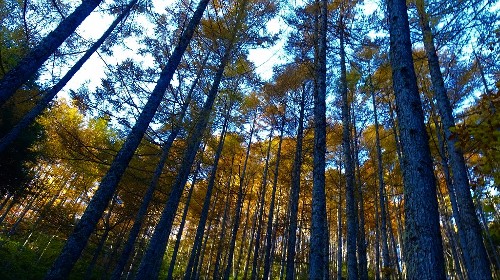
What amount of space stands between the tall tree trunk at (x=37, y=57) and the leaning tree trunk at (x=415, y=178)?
17.2 ft

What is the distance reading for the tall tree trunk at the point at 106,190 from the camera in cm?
382

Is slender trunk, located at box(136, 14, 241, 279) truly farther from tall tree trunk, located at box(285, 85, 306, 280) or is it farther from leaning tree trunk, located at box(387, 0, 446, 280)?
leaning tree trunk, located at box(387, 0, 446, 280)

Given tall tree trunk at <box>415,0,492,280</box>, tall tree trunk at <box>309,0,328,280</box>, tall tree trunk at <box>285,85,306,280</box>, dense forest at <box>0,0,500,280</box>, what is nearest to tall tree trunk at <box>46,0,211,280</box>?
dense forest at <box>0,0,500,280</box>

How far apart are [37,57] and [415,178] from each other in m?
5.65

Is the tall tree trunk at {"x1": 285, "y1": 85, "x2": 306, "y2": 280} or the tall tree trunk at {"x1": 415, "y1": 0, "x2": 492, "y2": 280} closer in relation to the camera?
the tall tree trunk at {"x1": 415, "y1": 0, "x2": 492, "y2": 280}

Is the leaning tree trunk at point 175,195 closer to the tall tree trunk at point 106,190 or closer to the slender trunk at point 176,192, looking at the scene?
the slender trunk at point 176,192

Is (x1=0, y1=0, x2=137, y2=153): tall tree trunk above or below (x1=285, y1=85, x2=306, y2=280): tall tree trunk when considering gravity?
above

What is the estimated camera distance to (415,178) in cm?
322

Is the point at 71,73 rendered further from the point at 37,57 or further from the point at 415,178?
the point at 415,178

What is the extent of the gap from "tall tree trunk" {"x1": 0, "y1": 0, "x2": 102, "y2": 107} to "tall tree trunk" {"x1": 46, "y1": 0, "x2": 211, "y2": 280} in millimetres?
1710

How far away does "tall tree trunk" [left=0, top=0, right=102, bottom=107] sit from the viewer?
4.23 m

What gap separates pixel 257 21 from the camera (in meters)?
8.88

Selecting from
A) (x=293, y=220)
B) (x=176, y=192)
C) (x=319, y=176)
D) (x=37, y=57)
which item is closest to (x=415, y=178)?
(x=319, y=176)

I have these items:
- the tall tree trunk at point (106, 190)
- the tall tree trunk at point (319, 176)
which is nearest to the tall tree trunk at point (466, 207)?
the tall tree trunk at point (319, 176)
